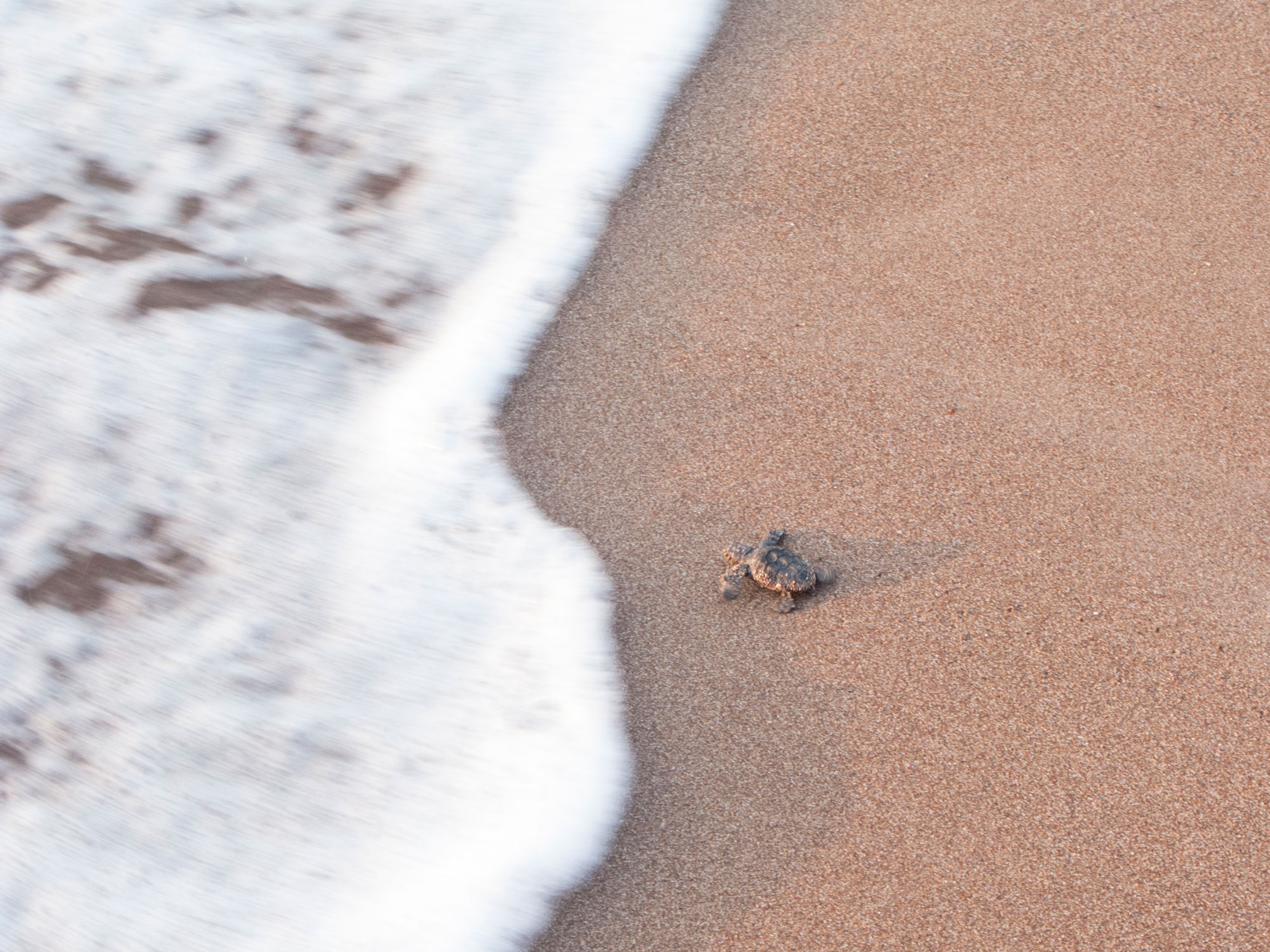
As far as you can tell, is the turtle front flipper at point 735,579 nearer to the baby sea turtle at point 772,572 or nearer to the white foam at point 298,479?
the baby sea turtle at point 772,572

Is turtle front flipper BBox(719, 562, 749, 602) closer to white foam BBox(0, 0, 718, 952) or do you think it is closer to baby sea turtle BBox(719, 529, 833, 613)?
baby sea turtle BBox(719, 529, 833, 613)

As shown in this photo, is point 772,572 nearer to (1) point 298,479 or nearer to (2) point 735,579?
(2) point 735,579

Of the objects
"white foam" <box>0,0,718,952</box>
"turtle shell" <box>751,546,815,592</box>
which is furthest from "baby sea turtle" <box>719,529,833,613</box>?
"white foam" <box>0,0,718,952</box>

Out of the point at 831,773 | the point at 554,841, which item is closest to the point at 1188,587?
the point at 831,773

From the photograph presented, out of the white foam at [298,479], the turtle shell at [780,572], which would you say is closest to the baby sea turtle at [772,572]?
the turtle shell at [780,572]

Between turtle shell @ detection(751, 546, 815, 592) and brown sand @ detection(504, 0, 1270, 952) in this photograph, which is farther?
turtle shell @ detection(751, 546, 815, 592)

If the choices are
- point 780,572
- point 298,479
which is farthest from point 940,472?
point 298,479

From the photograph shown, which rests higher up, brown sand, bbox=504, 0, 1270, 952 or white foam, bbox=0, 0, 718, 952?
brown sand, bbox=504, 0, 1270, 952
